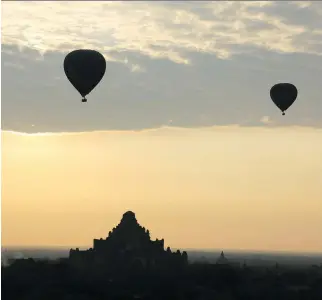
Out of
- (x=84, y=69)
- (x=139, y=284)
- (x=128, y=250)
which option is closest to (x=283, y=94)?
(x=84, y=69)

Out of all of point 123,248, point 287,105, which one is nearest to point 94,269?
point 123,248

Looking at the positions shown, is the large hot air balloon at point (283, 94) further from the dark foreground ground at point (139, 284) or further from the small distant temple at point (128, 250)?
the small distant temple at point (128, 250)

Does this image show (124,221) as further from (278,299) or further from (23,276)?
(278,299)

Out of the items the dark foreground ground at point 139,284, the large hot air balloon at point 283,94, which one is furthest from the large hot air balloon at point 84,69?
the dark foreground ground at point 139,284

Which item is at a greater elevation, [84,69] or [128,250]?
[128,250]

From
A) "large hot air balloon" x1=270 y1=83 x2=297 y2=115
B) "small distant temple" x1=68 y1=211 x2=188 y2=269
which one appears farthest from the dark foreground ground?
"large hot air balloon" x1=270 y1=83 x2=297 y2=115

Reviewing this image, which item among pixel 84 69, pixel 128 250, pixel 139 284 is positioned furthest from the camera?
pixel 128 250

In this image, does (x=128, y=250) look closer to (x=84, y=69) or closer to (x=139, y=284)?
(x=139, y=284)
